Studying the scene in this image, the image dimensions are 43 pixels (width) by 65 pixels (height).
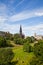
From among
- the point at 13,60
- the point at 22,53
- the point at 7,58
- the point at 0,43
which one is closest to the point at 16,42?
the point at 0,43

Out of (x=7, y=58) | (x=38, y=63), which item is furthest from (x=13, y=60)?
(x=38, y=63)

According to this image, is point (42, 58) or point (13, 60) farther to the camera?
point (13, 60)

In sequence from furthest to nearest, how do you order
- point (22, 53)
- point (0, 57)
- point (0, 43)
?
1. point (0, 43)
2. point (22, 53)
3. point (0, 57)

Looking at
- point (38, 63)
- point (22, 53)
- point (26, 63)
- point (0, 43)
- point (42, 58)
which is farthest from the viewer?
point (0, 43)

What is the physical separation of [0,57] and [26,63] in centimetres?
727

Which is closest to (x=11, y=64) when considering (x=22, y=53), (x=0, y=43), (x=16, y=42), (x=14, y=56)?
(x=14, y=56)

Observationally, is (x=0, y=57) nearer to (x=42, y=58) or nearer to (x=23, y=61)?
(x=23, y=61)

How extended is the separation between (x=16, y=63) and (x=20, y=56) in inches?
238

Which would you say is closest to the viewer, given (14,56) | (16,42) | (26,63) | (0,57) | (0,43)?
(0,57)

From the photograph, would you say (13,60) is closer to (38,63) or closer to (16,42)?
(38,63)

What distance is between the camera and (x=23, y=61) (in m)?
47.1

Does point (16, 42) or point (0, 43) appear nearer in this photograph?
point (0, 43)

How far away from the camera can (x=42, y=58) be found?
127 ft

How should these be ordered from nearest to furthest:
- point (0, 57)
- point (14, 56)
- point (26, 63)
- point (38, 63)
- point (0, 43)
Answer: point (38, 63)
point (0, 57)
point (26, 63)
point (14, 56)
point (0, 43)
